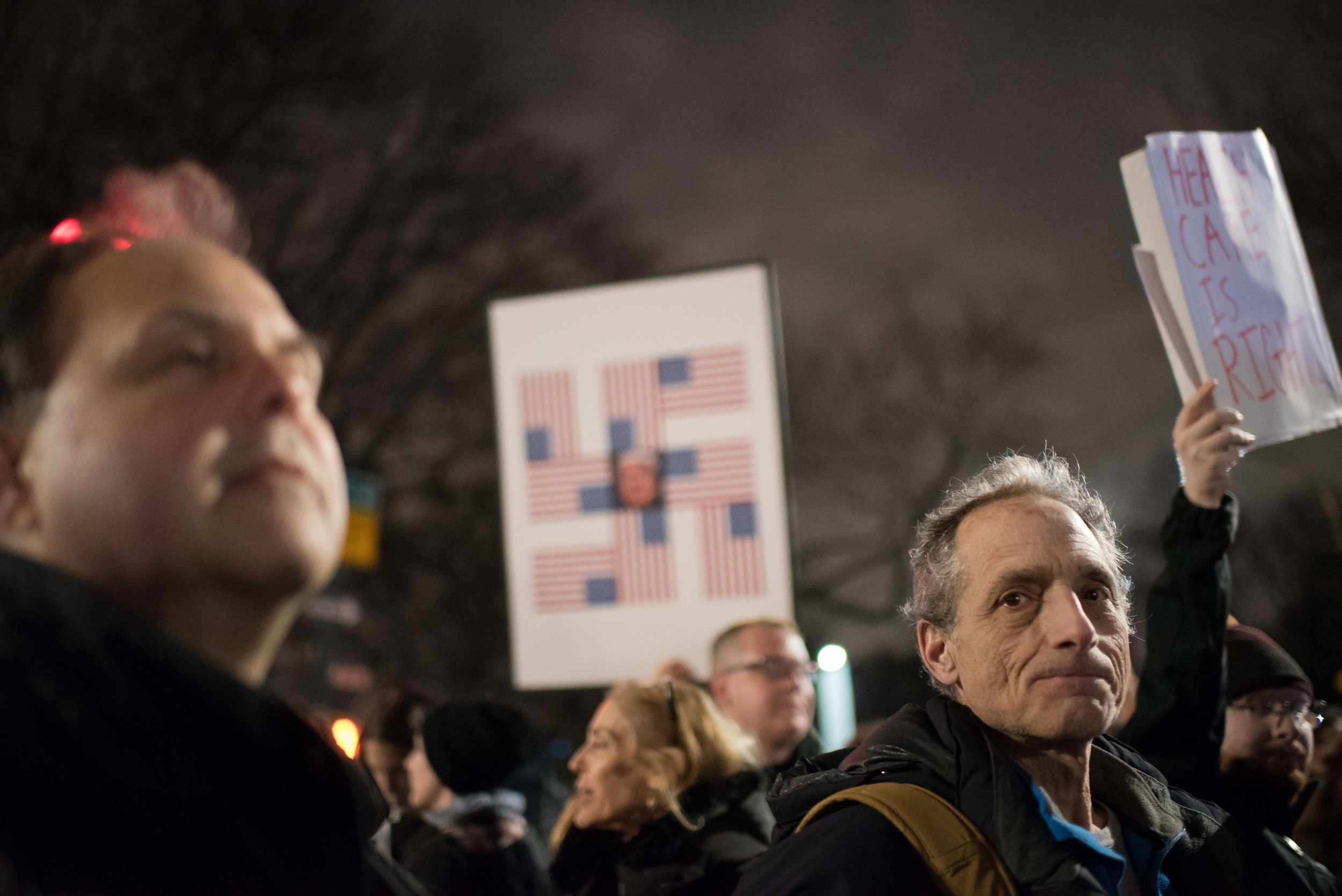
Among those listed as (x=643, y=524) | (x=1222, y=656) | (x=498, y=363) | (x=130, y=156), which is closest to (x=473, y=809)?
(x=643, y=524)

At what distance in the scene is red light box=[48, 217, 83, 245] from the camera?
3.10 ft

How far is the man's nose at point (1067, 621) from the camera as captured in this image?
2.14m

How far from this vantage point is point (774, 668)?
4582 mm

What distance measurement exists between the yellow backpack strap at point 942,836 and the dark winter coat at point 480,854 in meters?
2.49

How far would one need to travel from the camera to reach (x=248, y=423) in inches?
35.0

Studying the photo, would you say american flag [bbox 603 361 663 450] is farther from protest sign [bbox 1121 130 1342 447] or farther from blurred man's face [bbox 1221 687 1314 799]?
blurred man's face [bbox 1221 687 1314 799]

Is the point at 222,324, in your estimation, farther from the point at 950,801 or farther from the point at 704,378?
the point at 704,378

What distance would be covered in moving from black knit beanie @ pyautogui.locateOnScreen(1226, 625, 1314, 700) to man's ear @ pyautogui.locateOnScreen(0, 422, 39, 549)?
321cm

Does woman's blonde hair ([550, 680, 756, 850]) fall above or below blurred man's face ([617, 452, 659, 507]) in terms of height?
below

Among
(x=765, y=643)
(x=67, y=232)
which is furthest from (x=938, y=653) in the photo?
(x=765, y=643)

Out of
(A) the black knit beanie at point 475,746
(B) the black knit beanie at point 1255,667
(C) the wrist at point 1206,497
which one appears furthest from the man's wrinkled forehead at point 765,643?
(C) the wrist at point 1206,497

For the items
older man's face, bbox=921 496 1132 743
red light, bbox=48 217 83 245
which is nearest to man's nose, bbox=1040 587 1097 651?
older man's face, bbox=921 496 1132 743

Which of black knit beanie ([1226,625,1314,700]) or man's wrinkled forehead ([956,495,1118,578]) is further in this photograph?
black knit beanie ([1226,625,1314,700])

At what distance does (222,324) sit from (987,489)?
71.8 inches
